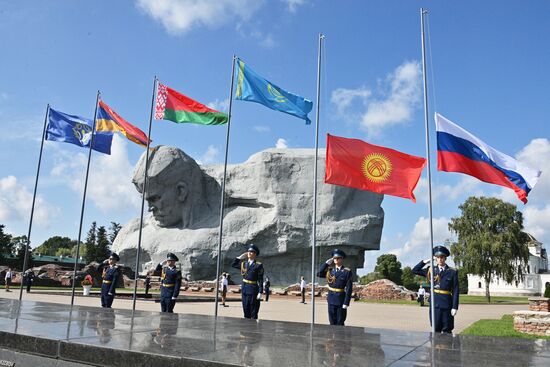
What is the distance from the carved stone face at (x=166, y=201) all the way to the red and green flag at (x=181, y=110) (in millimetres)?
20548

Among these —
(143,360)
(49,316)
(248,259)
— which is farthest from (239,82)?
(143,360)

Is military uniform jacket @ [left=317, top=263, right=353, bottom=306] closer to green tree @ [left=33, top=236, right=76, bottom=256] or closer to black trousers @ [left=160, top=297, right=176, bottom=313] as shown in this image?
black trousers @ [left=160, top=297, right=176, bottom=313]

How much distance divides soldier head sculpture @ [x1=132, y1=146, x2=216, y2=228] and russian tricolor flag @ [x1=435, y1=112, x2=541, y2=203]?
25.3 m

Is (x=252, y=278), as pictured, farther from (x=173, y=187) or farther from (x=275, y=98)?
(x=173, y=187)

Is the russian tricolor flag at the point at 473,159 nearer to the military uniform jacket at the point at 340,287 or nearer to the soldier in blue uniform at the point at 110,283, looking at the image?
the military uniform jacket at the point at 340,287

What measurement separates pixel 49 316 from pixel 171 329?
6.81 feet

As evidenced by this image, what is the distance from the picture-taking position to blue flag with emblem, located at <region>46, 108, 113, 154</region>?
1405 centimetres

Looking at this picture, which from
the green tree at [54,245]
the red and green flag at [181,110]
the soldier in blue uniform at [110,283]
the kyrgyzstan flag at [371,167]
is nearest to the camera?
the kyrgyzstan flag at [371,167]

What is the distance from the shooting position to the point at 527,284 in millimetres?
70250

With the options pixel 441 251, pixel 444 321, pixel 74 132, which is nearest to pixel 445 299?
pixel 444 321

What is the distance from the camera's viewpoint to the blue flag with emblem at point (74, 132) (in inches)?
553

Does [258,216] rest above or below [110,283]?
above

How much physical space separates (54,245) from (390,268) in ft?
Result: 210

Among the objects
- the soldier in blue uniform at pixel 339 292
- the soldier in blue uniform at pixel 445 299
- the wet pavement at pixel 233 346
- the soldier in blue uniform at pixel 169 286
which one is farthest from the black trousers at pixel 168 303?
the soldier in blue uniform at pixel 445 299
